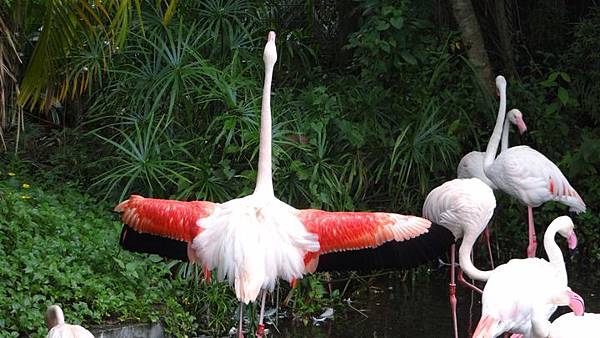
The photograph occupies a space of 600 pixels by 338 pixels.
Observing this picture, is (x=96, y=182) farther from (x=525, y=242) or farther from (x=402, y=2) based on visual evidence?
(x=525, y=242)

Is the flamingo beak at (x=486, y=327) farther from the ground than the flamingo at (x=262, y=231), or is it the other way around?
the flamingo at (x=262, y=231)

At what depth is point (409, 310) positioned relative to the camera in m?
7.58

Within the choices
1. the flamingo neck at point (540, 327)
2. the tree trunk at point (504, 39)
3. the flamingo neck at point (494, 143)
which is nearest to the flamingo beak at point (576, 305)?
the flamingo neck at point (540, 327)

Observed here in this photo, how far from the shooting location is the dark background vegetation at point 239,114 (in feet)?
22.1

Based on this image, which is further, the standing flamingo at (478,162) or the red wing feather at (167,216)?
the standing flamingo at (478,162)

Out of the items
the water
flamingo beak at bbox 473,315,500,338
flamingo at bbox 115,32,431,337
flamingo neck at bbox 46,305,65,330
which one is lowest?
the water

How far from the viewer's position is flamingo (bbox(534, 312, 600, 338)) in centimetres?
516

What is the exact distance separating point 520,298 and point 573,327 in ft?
1.21

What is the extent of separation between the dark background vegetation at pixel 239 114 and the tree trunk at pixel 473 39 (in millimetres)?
20

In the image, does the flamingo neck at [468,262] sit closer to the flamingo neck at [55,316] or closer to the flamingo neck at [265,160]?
the flamingo neck at [265,160]

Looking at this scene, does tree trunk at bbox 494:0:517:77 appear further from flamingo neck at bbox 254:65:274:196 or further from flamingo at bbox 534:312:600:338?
flamingo at bbox 534:312:600:338

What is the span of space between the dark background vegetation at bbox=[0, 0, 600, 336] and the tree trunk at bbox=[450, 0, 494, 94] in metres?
0.02

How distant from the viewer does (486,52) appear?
975 centimetres

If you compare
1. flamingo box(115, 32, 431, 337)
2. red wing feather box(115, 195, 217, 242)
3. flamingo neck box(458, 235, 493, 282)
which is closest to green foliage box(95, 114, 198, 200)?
red wing feather box(115, 195, 217, 242)
